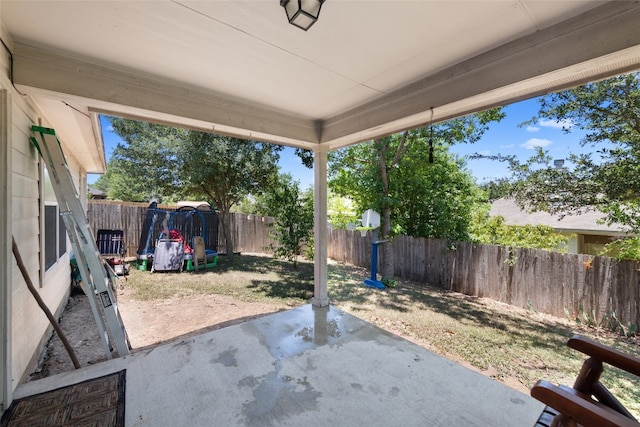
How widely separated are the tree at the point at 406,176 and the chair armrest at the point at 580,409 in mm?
5156

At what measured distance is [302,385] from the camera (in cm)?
214

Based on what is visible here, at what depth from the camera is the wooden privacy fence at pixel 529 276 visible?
3.87 m

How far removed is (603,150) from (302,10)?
5166mm

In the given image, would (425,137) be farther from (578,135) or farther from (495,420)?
(495,420)

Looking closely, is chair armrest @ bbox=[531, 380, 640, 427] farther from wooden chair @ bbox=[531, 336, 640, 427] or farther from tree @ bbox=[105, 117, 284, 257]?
tree @ bbox=[105, 117, 284, 257]

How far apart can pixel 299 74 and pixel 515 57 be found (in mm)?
1523

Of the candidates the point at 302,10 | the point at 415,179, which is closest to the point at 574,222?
the point at 415,179

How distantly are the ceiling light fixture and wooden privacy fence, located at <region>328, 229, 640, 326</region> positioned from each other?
199 inches

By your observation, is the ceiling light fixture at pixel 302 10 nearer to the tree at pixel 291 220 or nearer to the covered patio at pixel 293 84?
the covered patio at pixel 293 84

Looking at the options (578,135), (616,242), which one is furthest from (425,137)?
(616,242)

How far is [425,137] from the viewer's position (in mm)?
6500

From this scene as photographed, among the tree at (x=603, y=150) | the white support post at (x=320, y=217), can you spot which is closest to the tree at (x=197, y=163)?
the white support post at (x=320, y=217)

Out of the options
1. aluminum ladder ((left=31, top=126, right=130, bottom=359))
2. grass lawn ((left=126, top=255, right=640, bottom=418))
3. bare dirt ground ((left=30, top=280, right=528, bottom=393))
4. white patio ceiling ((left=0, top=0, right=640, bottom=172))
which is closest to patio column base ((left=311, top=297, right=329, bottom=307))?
grass lawn ((left=126, top=255, right=640, bottom=418))

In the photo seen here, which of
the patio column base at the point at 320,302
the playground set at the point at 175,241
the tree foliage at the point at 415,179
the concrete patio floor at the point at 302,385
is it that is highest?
the tree foliage at the point at 415,179
